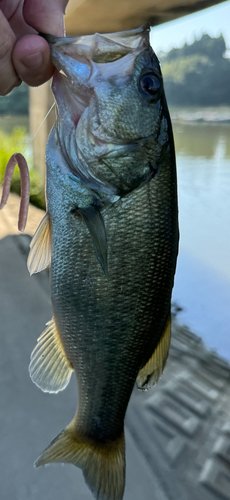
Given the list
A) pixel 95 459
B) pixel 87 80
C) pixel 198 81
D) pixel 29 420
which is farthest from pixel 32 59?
pixel 198 81

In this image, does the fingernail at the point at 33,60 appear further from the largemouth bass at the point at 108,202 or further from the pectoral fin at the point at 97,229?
the pectoral fin at the point at 97,229

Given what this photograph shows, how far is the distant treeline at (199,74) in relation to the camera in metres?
2.60

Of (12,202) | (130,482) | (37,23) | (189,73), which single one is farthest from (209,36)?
(12,202)

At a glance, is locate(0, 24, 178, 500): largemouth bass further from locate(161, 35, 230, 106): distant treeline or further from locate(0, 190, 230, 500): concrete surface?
locate(161, 35, 230, 106): distant treeline

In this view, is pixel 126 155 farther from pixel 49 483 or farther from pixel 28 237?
pixel 28 237

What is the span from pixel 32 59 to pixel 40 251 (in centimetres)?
38

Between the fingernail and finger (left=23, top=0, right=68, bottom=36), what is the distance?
11 centimetres

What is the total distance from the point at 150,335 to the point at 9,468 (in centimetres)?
118

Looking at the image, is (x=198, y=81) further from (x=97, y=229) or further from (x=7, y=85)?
(x=97, y=229)

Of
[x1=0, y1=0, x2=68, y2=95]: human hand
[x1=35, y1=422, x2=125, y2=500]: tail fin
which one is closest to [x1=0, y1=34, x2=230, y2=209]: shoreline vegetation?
[x1=0, y1=0, x2=68, y2=95]: human hand

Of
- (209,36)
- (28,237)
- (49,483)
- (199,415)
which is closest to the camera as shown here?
(49,483)

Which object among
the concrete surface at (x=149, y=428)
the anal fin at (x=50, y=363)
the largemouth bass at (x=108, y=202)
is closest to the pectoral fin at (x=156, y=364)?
the largemouth bass at (x=108, y=202)

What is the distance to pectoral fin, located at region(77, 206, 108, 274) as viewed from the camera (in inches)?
28.1

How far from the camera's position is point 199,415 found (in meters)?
1.86
